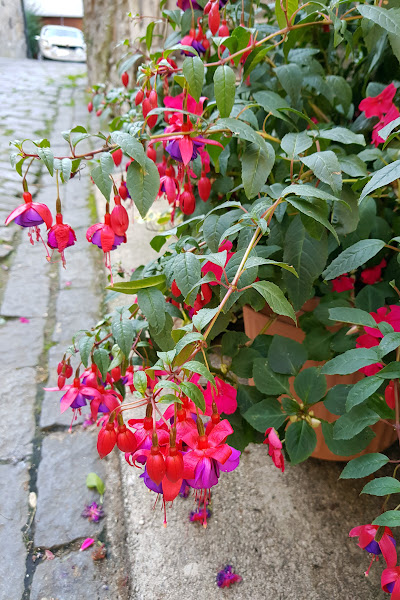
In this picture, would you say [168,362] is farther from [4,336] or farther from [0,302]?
[0,302]

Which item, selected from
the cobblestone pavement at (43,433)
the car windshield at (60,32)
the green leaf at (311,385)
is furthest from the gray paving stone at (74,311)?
the car windshield at (60,32)

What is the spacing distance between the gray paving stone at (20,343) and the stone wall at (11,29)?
31.5 ft

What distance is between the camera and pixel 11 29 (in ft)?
31.7

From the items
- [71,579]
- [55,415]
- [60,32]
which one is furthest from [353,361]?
[60,32]

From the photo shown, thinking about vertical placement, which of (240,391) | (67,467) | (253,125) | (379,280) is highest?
(253,125)

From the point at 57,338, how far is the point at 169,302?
0.81 m

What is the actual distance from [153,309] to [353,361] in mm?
271

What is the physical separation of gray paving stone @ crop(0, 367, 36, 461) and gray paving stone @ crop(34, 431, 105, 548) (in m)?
0.06

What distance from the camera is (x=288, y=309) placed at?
0.55 m

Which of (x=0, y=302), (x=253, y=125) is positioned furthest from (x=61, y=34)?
(x=253, y=125)

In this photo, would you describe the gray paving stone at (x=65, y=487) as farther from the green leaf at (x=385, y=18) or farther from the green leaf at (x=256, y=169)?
the green leaf at (x=385, y=18)

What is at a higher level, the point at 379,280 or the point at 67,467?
the point at 379,280

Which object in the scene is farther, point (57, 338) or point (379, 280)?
point (57, 338)

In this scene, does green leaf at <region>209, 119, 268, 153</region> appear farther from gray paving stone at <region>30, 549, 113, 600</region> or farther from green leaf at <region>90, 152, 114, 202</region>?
gray paving stone at <region>30, 549, 113, 600</region>
